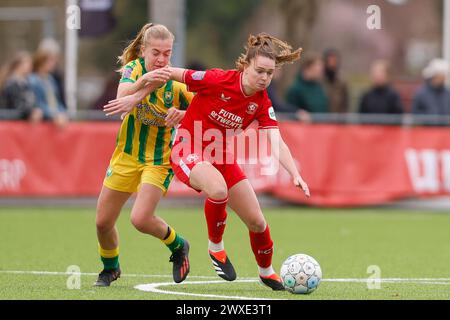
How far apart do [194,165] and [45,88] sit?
28.4 feet

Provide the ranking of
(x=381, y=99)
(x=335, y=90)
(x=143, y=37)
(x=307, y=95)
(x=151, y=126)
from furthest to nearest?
(x=335, y=90) < (x=381, y=99) < (x=307, y=95) < (x=151, y=126) < (x=143, y=37)

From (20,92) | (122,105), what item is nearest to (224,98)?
(122,105)

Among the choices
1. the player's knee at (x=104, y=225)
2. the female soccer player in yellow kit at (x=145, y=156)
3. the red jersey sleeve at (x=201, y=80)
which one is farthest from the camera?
the player's knee at (x=104, y=225)

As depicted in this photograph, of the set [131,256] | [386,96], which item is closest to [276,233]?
[131,256]

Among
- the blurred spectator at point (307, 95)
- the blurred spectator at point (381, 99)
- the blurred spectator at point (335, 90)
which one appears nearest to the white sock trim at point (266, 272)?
the blurred spectator at point (307, 95)

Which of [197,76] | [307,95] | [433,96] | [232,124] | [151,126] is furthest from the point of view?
[307,95]

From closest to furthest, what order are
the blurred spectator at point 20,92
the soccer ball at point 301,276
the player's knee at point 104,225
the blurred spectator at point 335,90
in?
the soccer ball at point 301,276, the player's knee at point 104,225, the blurred spectator at point 20,92, the blurred spectator at point 335,90

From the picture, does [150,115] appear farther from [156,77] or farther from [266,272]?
[266,272]

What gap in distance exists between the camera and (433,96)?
723 inches

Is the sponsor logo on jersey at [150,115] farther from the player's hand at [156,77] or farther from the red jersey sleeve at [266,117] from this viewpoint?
the red jersey sleeve at [266,117]

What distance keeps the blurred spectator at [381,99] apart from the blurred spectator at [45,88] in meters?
4.58

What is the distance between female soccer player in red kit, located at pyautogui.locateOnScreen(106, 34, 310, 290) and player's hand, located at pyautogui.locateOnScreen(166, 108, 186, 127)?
45 mm

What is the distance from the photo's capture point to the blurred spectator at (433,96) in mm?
18172
